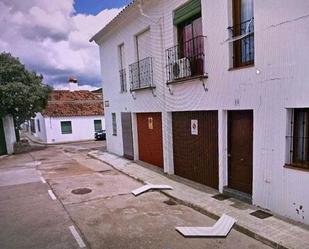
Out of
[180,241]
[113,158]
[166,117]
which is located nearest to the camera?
[180,241]

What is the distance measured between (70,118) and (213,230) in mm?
23899

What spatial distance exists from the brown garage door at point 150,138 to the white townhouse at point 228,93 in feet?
0.15

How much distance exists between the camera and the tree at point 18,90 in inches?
677

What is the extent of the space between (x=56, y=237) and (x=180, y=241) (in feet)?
7.96

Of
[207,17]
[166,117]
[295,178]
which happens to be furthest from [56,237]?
[207,17]

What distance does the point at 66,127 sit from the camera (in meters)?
27.2

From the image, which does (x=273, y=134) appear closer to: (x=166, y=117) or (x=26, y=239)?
(x=166, y=117)

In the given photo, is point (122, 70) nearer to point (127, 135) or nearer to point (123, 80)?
point (123, 80)

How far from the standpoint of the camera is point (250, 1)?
6348 mm

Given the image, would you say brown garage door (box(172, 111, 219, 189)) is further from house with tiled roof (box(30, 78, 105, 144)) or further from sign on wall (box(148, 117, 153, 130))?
house with tiled roof (box(30, 78, 105, 144))

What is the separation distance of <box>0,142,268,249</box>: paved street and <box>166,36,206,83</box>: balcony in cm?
368

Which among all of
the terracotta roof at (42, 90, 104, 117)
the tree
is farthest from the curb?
the terracotta roof at (42, 90, 104, 117)

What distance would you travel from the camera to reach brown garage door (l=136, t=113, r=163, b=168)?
10.9m

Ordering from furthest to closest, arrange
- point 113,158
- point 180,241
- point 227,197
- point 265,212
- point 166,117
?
point 113,158 < point 166,117 < point 227,197 < point 265,212 < point 180,241
